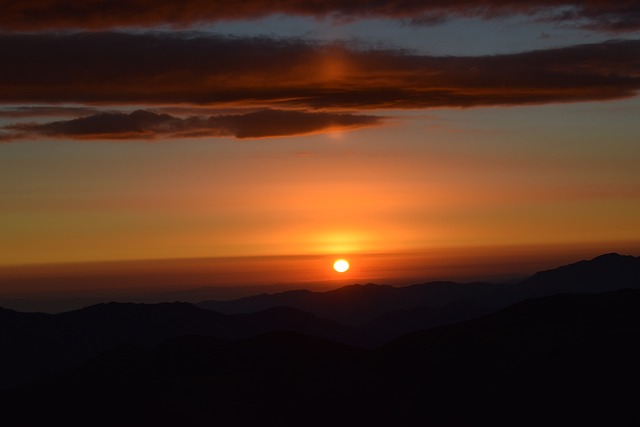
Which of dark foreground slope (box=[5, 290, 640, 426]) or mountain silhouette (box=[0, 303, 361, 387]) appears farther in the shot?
mountain silhouette (box=[0, 303, 361, 387])

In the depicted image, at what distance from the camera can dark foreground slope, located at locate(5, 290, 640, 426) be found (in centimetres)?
7144

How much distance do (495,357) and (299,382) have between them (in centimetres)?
1769

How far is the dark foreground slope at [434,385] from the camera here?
7144cm

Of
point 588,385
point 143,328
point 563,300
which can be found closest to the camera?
point 588,385

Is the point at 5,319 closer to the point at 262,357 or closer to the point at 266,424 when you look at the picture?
the point at 262,357

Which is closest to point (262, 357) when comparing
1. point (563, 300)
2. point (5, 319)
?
point (563, 300)

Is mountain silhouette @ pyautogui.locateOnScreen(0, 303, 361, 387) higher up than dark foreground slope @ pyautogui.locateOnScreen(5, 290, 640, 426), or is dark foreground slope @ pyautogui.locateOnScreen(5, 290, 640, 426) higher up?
mountain silhouette @ pyautogui.locateOnScreen(0, 303, 361, 387)

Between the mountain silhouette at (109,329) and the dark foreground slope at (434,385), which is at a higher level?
the mountain silhouette at (109,329)

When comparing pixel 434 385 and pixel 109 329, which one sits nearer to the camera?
pixel 434 385

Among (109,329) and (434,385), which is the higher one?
(109,329)

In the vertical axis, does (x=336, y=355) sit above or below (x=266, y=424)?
above

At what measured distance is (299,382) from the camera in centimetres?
8131

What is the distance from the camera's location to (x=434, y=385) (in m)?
78.1

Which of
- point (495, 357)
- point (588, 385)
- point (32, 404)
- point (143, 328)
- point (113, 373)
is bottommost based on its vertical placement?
point (588, 385)
